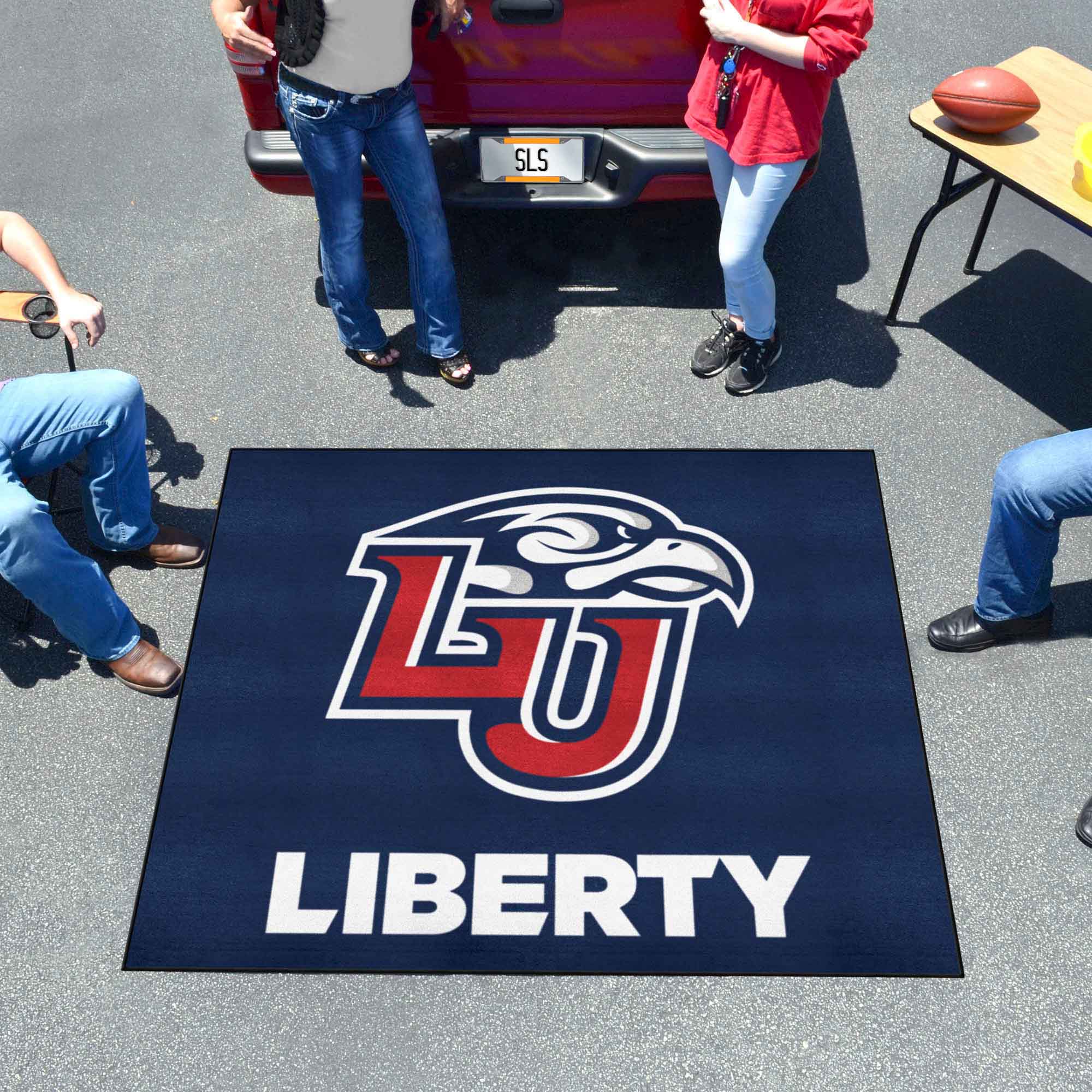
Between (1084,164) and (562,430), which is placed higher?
(1084,164)

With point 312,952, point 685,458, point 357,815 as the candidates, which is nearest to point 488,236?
point 685,458

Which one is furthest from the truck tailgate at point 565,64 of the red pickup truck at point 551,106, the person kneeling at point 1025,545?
the person kneeling at point 1025,545

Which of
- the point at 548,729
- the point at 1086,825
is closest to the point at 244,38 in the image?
the point at 548,729

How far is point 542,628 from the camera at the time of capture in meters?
3.26

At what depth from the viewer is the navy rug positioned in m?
2.76

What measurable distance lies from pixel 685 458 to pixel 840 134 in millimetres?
1887

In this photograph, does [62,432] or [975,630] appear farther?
[975,630]

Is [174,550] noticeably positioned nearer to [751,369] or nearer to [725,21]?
[751,369]

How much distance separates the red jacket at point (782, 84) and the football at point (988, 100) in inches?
A: 16.5

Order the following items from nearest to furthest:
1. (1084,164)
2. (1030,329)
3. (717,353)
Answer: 1. (1084,164)
2. (717,353)
3. (1030,329)

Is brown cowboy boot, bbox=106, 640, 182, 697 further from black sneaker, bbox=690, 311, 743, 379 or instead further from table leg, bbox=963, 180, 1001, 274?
table leg, bbox=963, 180, 1001, 274

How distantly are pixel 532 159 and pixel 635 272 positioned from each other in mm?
732

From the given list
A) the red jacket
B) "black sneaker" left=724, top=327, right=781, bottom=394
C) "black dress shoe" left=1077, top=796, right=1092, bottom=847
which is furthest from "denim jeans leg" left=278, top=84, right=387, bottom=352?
"black dress shoe" left=1077, top=796, right=1092, bottom=847

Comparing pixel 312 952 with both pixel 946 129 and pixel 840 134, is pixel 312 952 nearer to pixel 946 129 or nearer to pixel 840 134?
pixel 946 129
